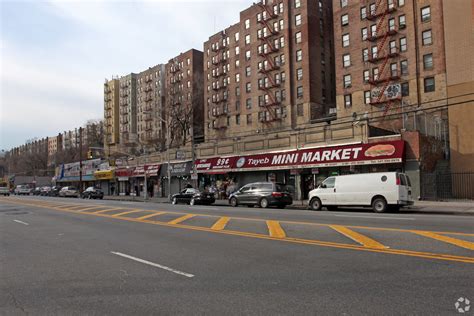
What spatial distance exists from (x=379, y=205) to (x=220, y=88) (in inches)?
2404

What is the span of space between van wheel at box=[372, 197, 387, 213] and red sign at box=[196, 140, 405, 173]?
755 centimetres

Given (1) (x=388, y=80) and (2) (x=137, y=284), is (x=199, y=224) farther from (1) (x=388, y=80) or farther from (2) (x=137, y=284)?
(1) (x=388, y=80)

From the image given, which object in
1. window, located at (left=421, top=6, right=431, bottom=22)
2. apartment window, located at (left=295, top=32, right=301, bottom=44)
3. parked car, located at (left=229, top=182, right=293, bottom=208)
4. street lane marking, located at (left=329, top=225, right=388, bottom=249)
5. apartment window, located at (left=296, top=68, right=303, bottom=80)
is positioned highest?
apartment window, located at (left=295, top=32, right=301, bottom=44)

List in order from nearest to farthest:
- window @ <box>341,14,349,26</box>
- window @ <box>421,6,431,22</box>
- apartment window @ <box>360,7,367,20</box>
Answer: window @ <box>421,6,431,22</box> → apartment window @ <box>360,7,367,20</box> → window @ <box>341,14,349,26</box>

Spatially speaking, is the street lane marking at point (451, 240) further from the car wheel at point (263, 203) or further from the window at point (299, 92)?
the window at point (299, 92)

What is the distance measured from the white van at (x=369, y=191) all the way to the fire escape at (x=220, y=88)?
5421cm

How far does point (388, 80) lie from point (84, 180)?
51.1 m

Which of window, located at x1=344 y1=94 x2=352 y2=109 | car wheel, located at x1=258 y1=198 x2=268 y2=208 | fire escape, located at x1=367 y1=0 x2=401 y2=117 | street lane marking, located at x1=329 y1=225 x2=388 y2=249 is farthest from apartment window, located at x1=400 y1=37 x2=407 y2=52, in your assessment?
street lane marking, located at x1=329 y1=225 x2=388 y2=249

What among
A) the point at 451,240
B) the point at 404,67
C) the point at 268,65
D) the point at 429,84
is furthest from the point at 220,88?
the point at 451,240

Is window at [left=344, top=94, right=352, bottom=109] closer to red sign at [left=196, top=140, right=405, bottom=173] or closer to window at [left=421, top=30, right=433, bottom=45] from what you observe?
window at [left=421, top=30, right=433, bottom=45]

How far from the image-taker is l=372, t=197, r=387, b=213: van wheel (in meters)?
19.3

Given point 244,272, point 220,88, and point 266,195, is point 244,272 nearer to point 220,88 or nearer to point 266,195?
point 266,195

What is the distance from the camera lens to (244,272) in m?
6.83

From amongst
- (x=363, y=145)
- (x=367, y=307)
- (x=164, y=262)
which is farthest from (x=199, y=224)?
(x=363, y=145)
